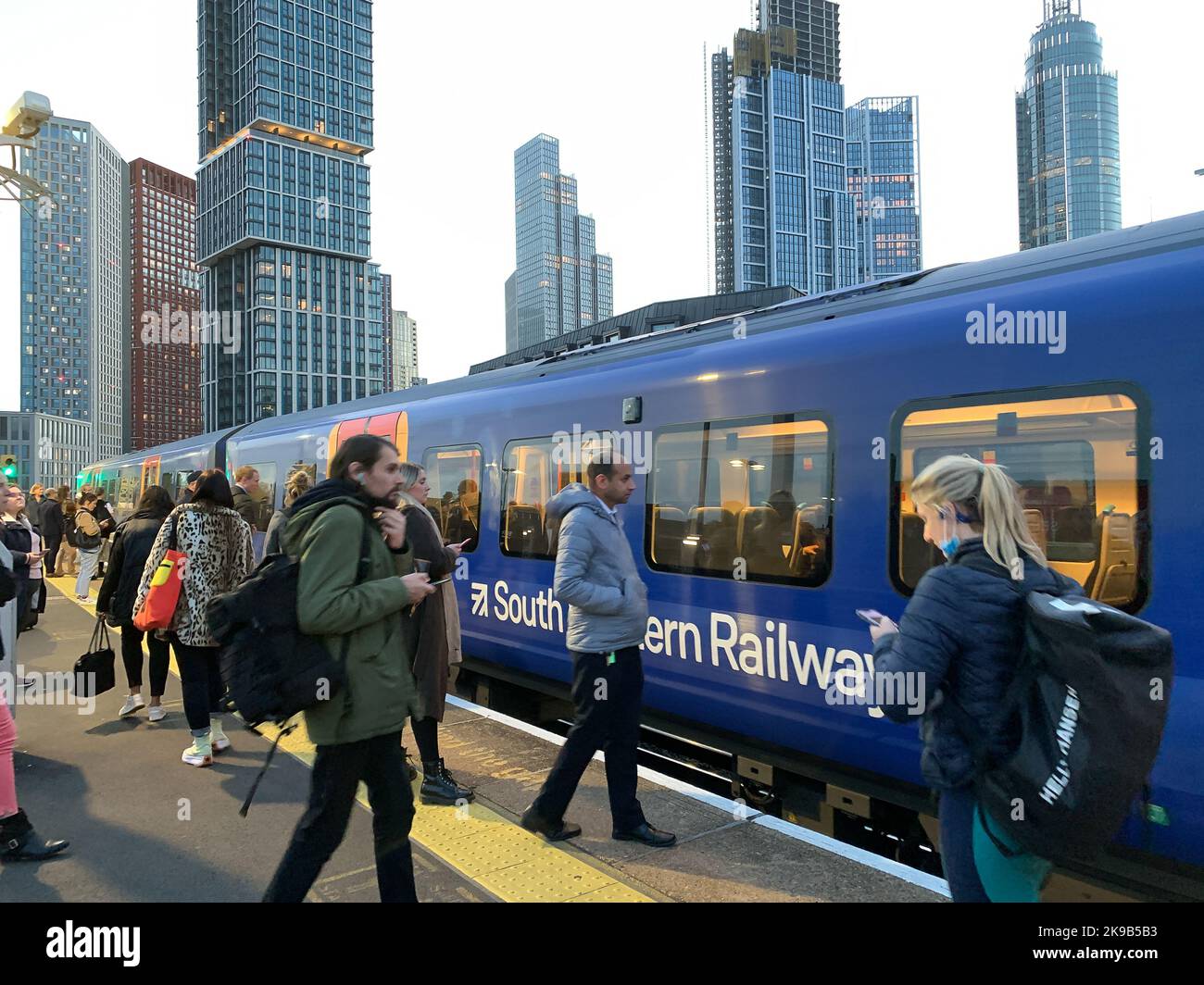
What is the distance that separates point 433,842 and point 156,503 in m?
3.68

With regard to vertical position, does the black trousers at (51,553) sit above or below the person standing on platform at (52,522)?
below

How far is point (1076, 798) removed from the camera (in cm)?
172

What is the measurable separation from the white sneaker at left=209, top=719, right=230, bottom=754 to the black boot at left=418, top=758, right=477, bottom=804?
Answer: 157 centimetres

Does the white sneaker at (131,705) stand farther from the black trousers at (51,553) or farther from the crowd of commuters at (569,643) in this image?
the black trousers at (51,553)

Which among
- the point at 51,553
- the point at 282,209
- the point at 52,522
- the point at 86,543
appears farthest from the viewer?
the point at 282,209

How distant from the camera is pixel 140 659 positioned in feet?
19.0

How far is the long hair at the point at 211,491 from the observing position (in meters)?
4.83

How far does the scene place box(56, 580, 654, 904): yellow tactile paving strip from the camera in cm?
299

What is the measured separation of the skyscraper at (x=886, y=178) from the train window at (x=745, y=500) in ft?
545

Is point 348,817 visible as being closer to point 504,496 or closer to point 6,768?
point 6,768

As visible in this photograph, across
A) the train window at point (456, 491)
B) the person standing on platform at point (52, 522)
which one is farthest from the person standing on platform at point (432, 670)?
the person standing on platform at point (52, 522)

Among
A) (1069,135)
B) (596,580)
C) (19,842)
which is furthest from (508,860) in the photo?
(1069,135)

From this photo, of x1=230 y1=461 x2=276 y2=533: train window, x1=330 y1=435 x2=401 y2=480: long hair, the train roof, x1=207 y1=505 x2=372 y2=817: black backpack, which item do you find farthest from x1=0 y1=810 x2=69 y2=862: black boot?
x1=230 y1=461 x2=276 y2=533: train window
